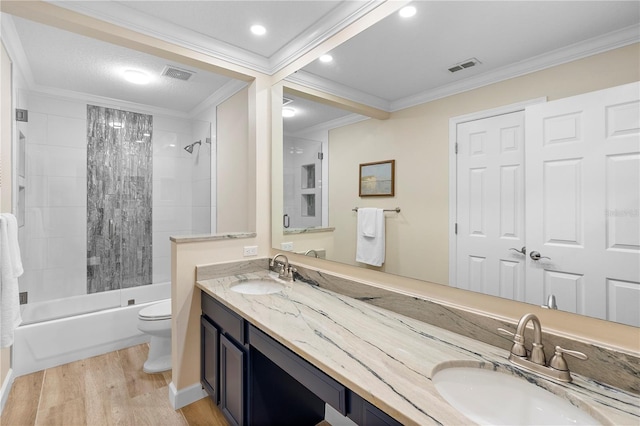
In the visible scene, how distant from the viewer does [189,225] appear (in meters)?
3.78

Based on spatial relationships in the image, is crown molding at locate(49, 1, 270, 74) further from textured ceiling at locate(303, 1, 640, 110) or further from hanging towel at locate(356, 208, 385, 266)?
hanging towel at locate(356, 208, 385, 266)

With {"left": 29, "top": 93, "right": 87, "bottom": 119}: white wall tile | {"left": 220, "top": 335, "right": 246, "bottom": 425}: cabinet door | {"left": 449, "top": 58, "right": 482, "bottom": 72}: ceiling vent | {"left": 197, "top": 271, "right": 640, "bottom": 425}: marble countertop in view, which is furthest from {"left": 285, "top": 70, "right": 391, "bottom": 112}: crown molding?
{"left": 29, "top": 93, "right": 87, "bottom": 119}: white wall tile

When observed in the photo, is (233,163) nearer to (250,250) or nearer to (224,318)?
(250,250)

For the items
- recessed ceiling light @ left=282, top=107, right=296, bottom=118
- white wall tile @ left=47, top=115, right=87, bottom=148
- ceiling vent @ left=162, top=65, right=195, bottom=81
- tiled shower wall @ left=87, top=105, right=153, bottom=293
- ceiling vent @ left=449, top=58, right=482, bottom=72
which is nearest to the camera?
ceiling vent @ left=449, top=58, right=482, bottom=72

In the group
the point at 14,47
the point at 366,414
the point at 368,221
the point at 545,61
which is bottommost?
the point at 366,414

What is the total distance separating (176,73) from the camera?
8.75ft

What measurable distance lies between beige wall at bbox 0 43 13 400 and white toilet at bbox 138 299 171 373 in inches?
32.0

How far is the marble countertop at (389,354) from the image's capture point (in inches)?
31.3

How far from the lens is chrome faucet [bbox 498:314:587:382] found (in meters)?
0.91

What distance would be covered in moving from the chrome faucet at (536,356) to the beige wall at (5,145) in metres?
2.88

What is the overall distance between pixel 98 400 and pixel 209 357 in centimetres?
87

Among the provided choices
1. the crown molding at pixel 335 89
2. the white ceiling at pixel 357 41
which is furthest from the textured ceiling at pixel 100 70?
the crown molding at pixel 335 89

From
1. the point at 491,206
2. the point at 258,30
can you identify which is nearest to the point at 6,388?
the point at 258,30

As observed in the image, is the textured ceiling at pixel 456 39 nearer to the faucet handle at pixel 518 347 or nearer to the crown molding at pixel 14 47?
the faucet handle at pixel 518 347
